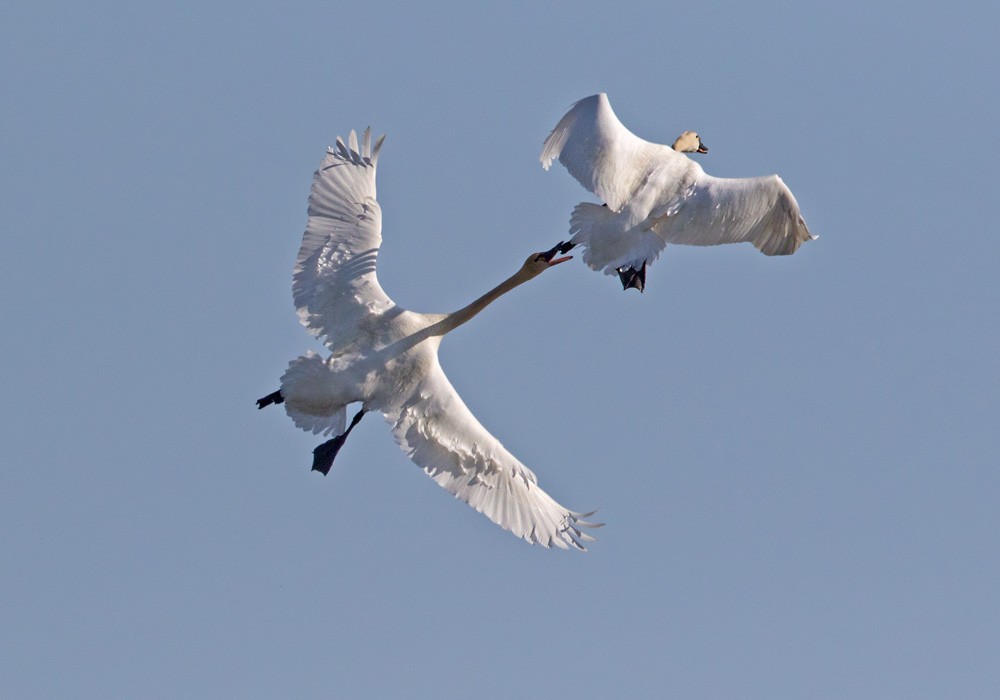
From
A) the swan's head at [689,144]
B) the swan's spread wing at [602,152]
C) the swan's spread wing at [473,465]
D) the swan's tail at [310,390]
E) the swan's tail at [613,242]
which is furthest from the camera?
the swan's head at [689,144]

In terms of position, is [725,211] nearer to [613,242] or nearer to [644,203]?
[644,203]

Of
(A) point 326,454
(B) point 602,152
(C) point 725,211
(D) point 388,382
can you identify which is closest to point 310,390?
(D) point 388,382

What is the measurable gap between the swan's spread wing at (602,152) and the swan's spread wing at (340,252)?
2.40m

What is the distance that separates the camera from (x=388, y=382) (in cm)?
2623

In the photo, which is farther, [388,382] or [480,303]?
[480,303]

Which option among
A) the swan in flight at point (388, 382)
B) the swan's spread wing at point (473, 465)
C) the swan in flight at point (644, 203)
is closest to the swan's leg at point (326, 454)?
the swan in flight at point (388, 382)

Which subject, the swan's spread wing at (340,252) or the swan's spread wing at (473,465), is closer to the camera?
the swan's spread wing at (473,465)

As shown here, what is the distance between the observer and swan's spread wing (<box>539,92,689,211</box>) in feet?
88.4

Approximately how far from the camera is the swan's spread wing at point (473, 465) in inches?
1026

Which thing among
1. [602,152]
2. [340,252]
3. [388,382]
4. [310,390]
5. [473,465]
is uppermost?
[602,152]

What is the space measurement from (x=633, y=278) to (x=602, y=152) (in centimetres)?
165

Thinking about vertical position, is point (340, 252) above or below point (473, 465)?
above

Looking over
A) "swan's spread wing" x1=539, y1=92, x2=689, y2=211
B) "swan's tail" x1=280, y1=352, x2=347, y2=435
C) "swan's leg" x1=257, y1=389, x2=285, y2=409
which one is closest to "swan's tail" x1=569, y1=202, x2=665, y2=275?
"swan's spread wing" x1=539, y1=92, x2=689, y2=211

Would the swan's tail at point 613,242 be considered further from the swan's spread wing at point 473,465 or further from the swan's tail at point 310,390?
the swan's tail at point 310,390
